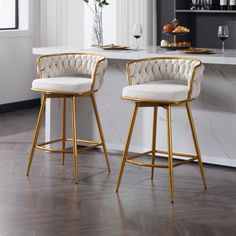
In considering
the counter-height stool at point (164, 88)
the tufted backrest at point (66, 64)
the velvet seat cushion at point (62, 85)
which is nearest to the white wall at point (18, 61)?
the tufted backrest at point (66, 64)

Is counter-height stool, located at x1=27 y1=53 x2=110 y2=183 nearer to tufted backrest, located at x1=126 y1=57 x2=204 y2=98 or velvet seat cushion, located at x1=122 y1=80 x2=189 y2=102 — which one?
tufted backrest, located at x1=126 y1=57 x2=204 y2=98

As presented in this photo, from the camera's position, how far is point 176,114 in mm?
5836

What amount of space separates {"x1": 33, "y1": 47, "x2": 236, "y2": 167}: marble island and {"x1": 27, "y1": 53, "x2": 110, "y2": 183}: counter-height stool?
0.83ft

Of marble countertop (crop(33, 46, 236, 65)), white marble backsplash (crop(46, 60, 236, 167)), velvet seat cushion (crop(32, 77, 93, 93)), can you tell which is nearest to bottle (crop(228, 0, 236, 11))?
marble countertop (crop(33, 46, 236, 65))

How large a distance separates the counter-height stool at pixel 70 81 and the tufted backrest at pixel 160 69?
0.35 metres

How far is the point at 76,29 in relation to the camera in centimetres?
882

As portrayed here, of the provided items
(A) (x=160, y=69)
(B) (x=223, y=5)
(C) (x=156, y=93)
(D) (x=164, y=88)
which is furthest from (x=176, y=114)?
(B) (x=223, y=5)

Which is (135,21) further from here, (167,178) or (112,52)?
(167,178)

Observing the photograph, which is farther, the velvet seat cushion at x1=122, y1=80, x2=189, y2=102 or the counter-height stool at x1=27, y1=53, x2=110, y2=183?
the counter-height stool at x1=27, y1=53, x2=110, y2=183

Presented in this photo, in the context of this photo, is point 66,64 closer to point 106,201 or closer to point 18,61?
point 106,201

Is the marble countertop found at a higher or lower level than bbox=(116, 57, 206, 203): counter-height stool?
higher

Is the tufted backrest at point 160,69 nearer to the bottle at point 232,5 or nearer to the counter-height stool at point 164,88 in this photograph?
the counter-height stool at point 164,88

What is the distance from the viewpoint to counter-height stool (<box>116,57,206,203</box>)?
480 centimetres

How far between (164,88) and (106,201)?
885 mm
